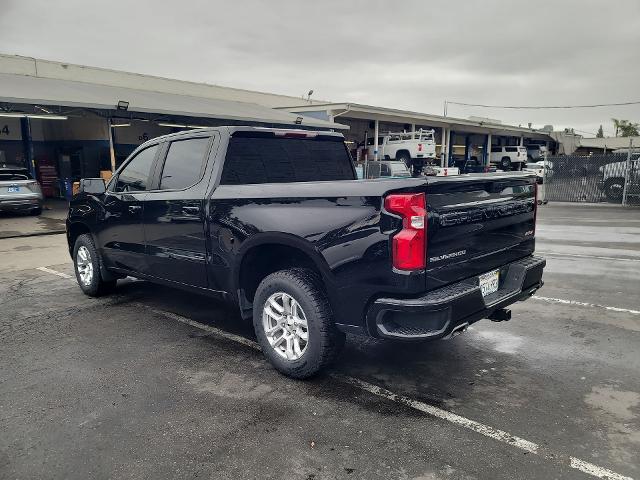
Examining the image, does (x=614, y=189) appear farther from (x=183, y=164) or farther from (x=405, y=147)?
(x=183, y=164)

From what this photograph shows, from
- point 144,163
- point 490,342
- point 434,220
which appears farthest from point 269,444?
point 144,163

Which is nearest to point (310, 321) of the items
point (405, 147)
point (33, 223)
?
point (33, 223)

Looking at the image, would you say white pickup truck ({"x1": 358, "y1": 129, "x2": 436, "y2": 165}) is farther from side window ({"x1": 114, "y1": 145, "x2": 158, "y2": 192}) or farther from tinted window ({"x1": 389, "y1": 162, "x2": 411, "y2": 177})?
side window ({"x1": 114, "y1": 145, "x2": 158, "y2": 192})

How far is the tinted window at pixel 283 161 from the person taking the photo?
14.1ft

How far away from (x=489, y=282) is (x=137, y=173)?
3680 millimetres

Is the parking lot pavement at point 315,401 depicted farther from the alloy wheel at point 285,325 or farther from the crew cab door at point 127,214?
the crew cab door at point 127,214

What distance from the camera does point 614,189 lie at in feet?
63.4

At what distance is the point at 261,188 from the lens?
3766 mm

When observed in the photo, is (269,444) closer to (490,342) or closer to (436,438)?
(436,438)

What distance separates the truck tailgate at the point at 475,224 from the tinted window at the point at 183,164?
225 centimetres

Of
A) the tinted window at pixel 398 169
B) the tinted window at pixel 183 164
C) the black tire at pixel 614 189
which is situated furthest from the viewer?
the tinted window at pixel 398 169

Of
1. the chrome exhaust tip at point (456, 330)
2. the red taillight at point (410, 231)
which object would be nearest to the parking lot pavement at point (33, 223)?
the red taillight at point (410, 231)

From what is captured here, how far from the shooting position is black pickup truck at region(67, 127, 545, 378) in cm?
309

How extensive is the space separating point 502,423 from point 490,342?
1.51m
